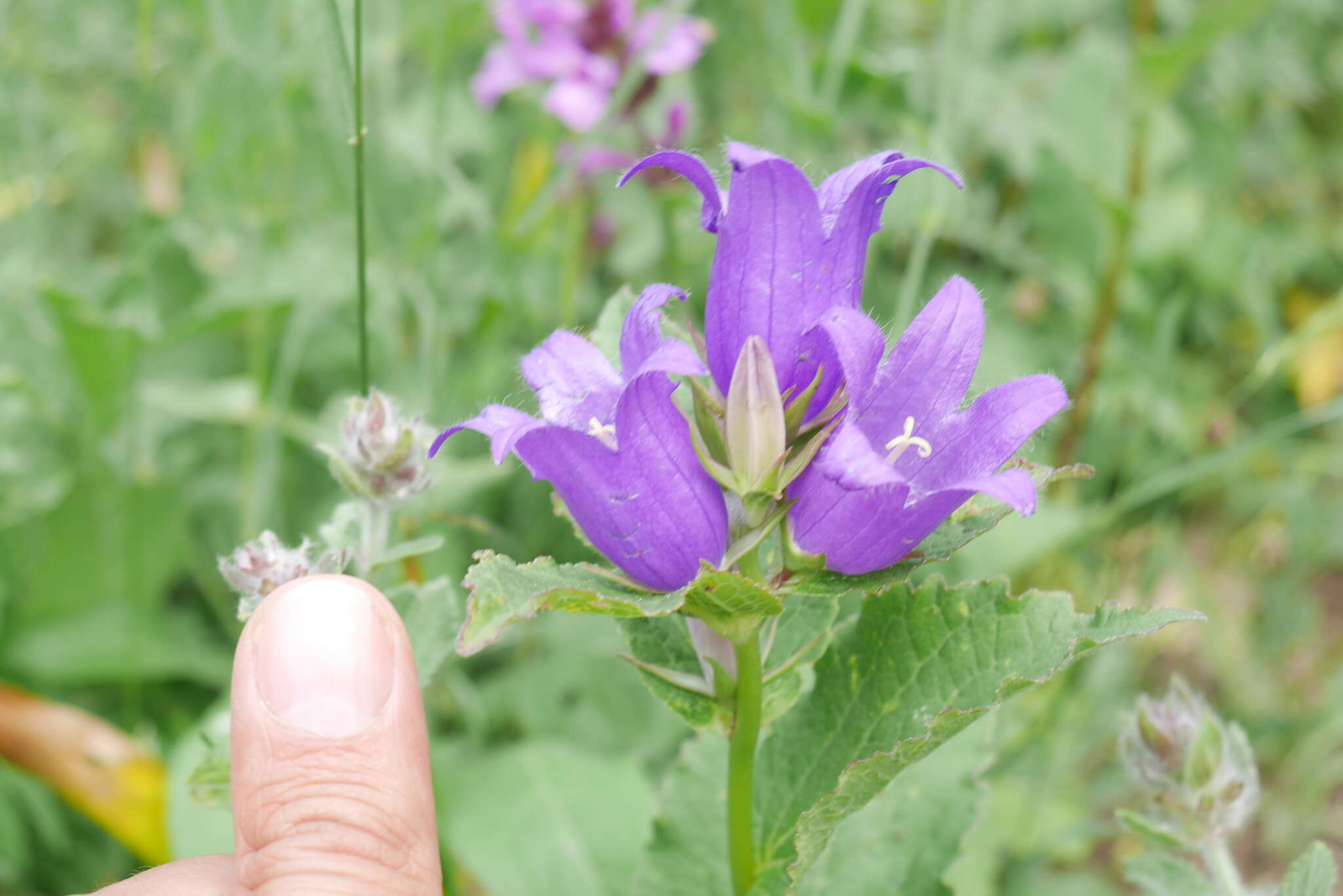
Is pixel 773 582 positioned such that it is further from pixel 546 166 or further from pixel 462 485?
pixel 546 166

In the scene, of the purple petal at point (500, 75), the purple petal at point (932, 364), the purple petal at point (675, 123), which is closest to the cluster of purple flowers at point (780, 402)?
the purple petal at point (932, 364)

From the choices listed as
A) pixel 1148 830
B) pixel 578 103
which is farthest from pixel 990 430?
pixel 578 103

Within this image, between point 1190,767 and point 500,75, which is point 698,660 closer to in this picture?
point 1190,767

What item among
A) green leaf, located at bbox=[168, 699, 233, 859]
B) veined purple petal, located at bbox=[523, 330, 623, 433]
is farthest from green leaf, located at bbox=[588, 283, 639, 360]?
green leaf, located at bbox=[168, 699, 233, 859]

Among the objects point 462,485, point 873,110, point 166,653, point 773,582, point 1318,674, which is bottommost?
point 1318,674

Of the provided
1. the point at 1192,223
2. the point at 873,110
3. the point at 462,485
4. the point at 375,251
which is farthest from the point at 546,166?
the point at 1192,223

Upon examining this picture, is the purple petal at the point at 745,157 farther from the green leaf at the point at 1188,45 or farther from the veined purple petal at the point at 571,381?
the green leaf at the point at 1188,45
